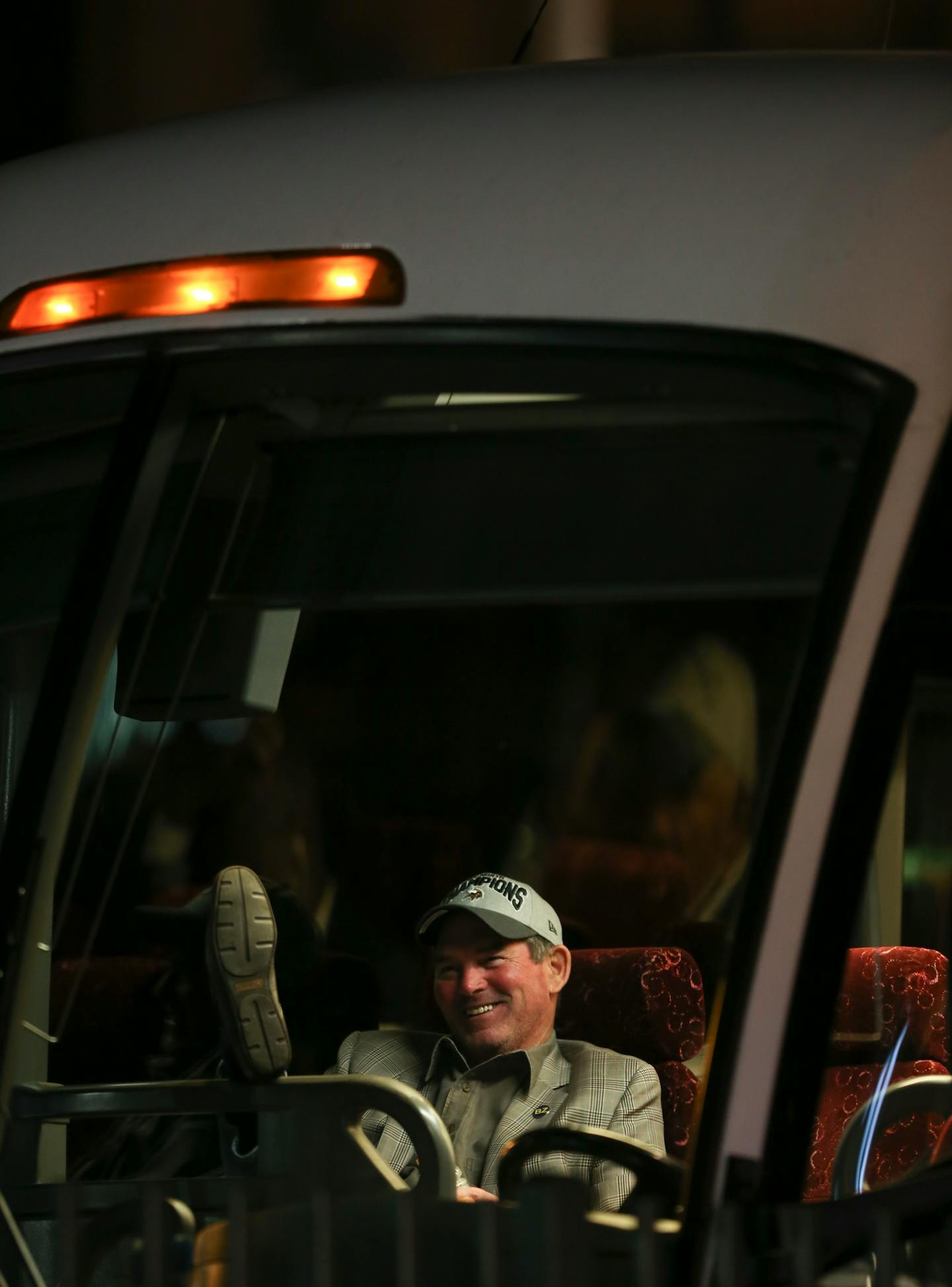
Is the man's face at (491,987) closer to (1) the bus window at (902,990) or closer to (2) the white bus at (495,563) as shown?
(2) the white bus at (495,563)

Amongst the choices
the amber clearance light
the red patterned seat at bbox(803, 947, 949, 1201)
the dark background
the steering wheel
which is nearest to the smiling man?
the red patterned seat at bbox(803, 947, 949, 1201)

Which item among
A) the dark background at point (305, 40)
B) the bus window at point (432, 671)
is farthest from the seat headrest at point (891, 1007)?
the dark background at point (305, 40)

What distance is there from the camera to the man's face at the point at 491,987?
3477mm

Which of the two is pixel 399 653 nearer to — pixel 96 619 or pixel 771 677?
pixel 771 677

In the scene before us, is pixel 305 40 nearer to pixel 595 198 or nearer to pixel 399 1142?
pixel 399 1142

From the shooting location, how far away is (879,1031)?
3.22 m

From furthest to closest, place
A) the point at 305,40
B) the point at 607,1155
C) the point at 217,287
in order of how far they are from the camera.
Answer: the point at 305,40 < the point at 217,287 < the point at 607,1155

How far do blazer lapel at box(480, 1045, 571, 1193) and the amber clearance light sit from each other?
4.93ft

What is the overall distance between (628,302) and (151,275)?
679 mm

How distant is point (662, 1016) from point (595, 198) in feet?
5.13

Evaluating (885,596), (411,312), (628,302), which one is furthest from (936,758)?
(411,312)

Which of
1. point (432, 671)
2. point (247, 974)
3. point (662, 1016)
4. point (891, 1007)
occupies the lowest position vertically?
point (247, 974)

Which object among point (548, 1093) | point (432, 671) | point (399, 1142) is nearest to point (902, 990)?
point (548, 1093)

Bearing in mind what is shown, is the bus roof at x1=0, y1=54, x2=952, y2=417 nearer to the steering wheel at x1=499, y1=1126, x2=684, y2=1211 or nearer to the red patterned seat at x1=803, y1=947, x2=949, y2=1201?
the steering wheel at x1=499, y1=1126, x2=684, y2=1211
